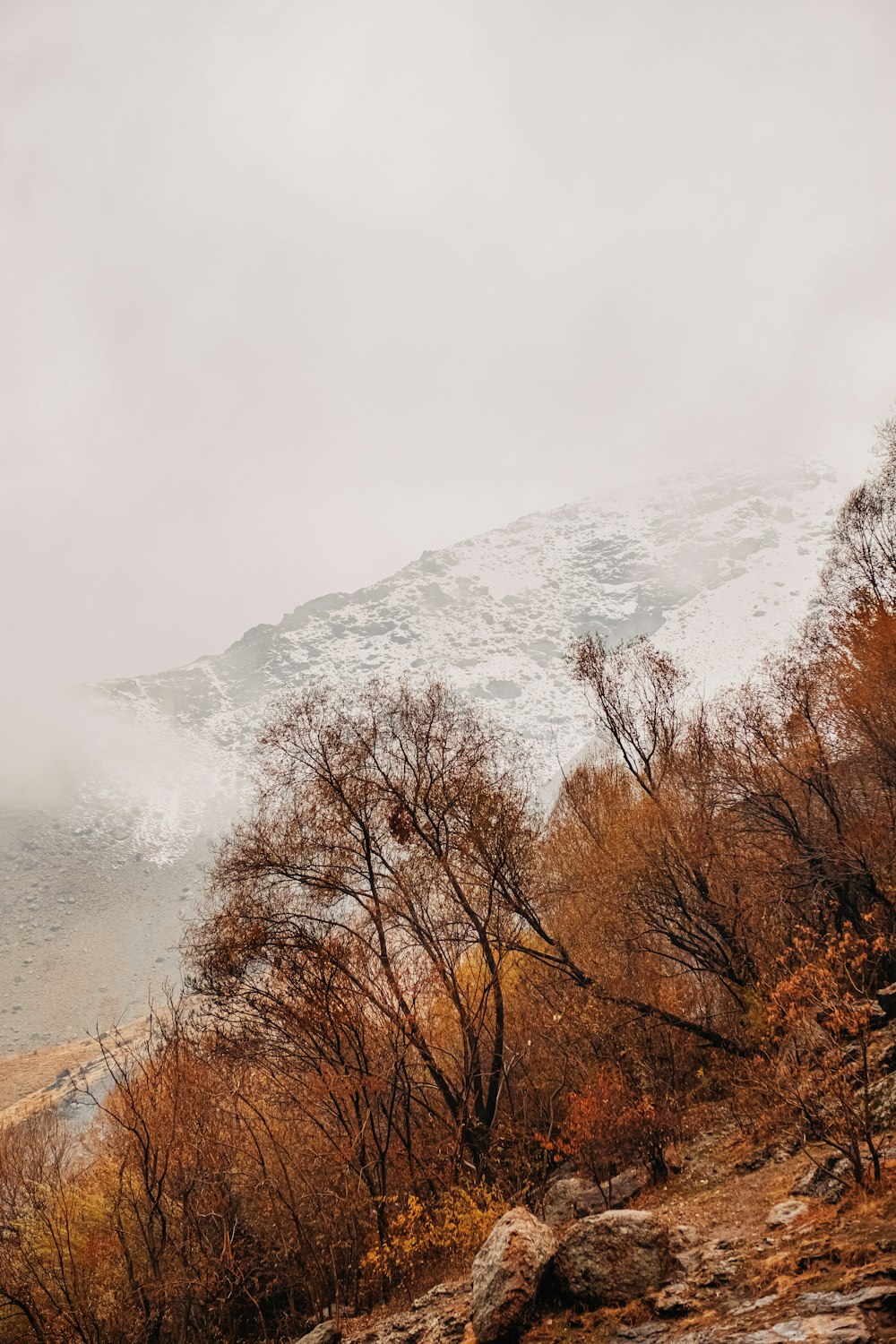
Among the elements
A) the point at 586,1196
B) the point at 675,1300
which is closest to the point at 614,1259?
the point at 675,1300

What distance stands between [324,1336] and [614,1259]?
22.7 feet

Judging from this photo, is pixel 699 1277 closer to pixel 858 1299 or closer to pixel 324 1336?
pixel 858 1299

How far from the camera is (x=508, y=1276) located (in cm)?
862

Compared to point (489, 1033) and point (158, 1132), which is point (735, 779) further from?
point (158, 1132)

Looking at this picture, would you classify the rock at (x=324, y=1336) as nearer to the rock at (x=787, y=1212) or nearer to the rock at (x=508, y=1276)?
the rock at (x=508, y=1276)

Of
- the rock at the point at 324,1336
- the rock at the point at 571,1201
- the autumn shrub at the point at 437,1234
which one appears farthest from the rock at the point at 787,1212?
the rock at the point at 324,1336

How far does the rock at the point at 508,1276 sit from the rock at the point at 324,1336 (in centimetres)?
501

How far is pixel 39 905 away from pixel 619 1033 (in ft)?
579

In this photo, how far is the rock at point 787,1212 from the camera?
8.66 m

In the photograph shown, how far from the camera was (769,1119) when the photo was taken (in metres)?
13.6

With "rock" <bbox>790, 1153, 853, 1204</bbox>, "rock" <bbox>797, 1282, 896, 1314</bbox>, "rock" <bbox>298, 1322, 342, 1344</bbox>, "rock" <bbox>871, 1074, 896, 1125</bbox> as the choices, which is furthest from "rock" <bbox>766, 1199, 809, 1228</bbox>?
"rock" <bbox>298, 1322, 342, 1344</bbox>

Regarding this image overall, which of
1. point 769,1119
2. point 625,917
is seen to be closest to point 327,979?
point 625,917

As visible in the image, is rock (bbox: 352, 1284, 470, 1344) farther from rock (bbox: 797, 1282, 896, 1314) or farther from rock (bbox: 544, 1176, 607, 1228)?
rock (bbox: 797, 1282, 896, 1314)

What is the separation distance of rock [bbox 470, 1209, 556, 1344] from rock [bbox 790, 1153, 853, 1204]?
331 centimetres
